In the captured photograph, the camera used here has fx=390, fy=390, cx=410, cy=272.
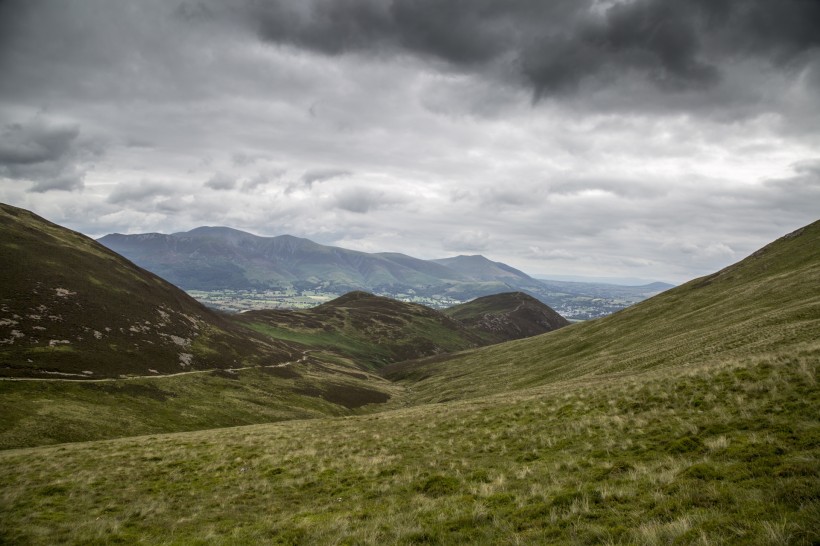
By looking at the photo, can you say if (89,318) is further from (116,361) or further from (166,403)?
(166,403)

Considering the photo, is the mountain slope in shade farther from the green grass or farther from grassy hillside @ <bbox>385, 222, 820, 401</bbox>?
grassy hillside @ <bbox>385, 222, 820, 401</bbox>

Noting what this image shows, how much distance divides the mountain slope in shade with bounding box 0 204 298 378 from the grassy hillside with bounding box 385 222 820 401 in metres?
57.2

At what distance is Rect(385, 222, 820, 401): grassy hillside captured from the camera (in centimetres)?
4119

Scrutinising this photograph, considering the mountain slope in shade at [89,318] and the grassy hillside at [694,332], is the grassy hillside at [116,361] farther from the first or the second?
the grassy hillside at [694,332]

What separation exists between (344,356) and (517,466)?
157 m

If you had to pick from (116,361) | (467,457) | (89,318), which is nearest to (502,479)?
(467,457)

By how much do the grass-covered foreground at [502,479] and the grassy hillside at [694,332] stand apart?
12.9m

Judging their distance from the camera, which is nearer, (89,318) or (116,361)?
(116,361)

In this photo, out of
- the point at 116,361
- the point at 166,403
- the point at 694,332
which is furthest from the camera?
the point at 116,361

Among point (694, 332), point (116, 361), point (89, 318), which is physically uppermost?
point (694, 332)

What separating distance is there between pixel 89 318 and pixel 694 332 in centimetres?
11165

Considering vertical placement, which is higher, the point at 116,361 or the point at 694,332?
the point at 694,332

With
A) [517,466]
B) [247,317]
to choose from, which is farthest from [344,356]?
[517,466]

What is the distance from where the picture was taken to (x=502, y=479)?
1720 centimetres
